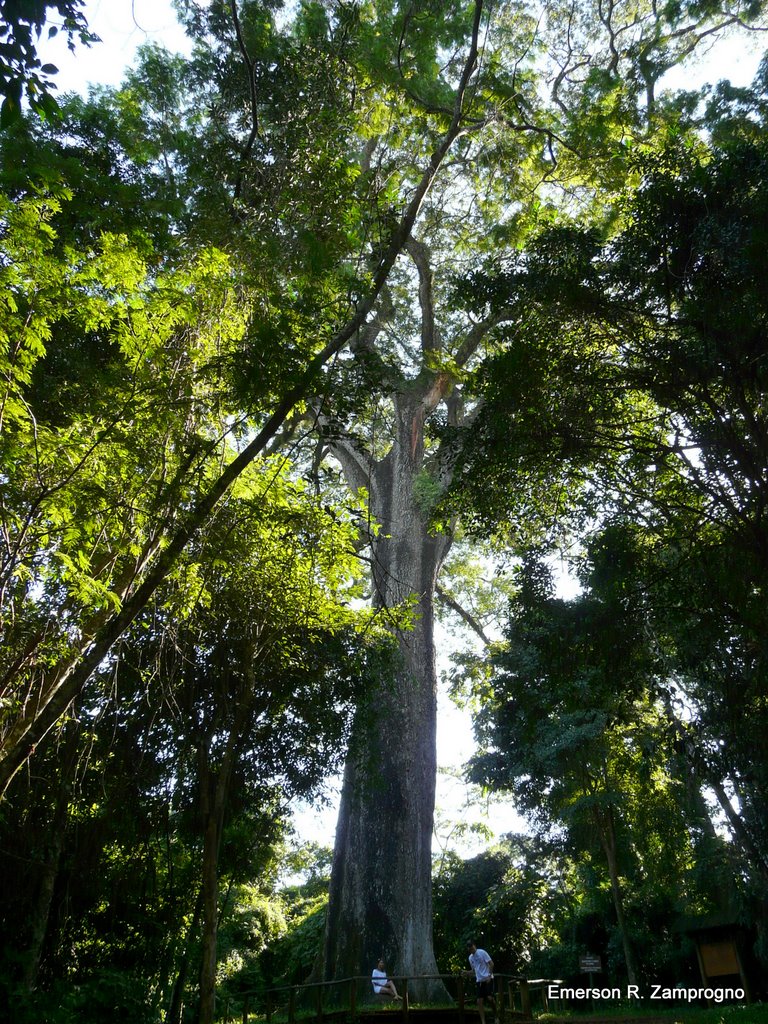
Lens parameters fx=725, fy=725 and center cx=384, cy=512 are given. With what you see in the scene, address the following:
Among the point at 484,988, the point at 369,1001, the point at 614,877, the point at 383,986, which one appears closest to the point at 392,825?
the point at 383,986

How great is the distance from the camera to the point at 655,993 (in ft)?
45.6

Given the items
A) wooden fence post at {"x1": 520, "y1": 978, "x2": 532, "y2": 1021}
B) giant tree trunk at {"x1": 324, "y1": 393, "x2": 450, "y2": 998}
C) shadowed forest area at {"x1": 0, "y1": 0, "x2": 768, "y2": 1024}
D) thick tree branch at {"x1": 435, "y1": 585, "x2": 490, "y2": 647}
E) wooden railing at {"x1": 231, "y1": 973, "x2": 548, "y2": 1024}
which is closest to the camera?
shadowed forest area at {"x1": 0, "y1": 0, "x2": 768, "y2": 1024}

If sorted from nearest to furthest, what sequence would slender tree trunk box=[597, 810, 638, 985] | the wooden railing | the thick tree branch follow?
1. the wooden railing
2. slender tree trunk box=[597, 810, 638, 985]
3. the thick tree branch

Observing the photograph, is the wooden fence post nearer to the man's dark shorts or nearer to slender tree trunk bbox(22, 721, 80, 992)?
the man's dark shorts

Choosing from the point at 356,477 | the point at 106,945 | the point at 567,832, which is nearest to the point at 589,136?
the point at 356,477

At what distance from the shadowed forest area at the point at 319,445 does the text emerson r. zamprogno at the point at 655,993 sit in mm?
2813

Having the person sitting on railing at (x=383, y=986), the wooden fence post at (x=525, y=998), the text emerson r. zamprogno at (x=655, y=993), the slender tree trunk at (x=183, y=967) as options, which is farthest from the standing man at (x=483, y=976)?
the text emerson r. zamprogno at (x=655, y=993)

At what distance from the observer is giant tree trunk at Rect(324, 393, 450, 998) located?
Result: 927 centimetres

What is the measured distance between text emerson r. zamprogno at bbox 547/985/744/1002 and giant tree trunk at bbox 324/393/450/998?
145 inches

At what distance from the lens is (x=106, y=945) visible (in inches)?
308

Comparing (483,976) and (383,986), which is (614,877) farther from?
(383,986)

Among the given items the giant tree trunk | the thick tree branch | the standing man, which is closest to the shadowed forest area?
the giant tree trunk

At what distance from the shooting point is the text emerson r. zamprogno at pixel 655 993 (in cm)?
1189

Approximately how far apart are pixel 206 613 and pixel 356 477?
7.20 m
